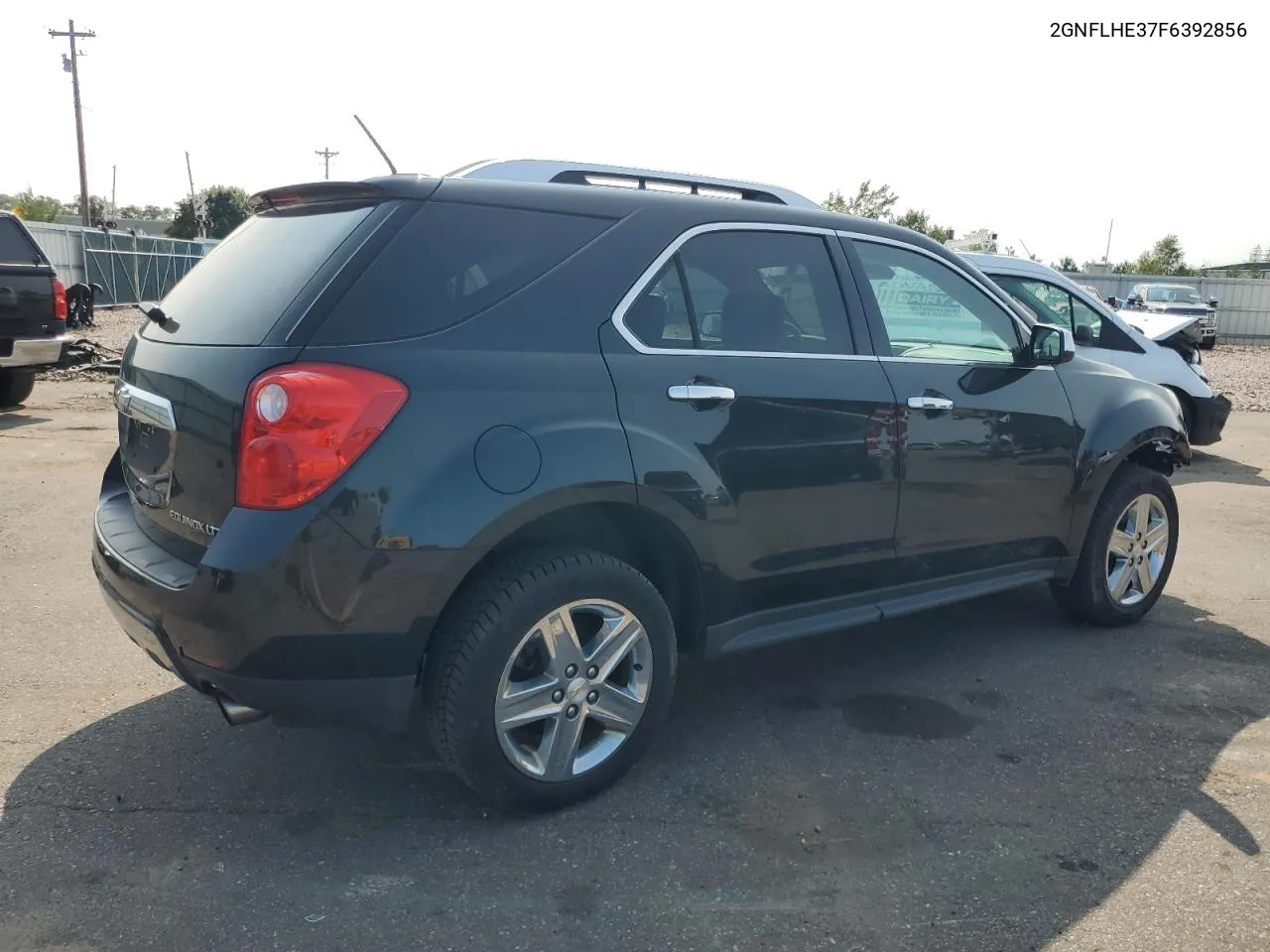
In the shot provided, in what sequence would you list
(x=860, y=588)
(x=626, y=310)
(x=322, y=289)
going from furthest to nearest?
(x=860, y=588) → (x=626, y=310) → (x=322, y=289)

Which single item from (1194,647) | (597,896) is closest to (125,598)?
(597,896)

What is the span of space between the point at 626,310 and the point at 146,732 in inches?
84.8

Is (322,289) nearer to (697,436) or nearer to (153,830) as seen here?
(697,436)

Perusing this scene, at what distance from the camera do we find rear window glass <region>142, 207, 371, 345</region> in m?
2.85

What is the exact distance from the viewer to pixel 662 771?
3416 mm

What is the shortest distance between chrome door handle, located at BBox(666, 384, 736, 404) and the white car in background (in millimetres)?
4922

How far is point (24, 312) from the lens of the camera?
988cm

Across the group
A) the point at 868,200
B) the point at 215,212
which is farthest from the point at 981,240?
the point at 215,212

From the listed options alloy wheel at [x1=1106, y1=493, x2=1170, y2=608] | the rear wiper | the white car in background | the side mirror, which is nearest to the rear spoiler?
the rear wiper

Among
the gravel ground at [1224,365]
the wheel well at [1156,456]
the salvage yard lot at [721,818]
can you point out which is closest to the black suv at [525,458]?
the salvage yard lot at [721,818]

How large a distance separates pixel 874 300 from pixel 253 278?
7.11ft

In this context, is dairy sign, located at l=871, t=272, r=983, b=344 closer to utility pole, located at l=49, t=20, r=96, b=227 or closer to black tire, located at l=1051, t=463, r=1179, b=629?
black tire, located at l=1051, t=463, r=1179, b=629

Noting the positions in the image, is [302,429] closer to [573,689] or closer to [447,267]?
[447,267]

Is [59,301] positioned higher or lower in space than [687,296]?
higher
